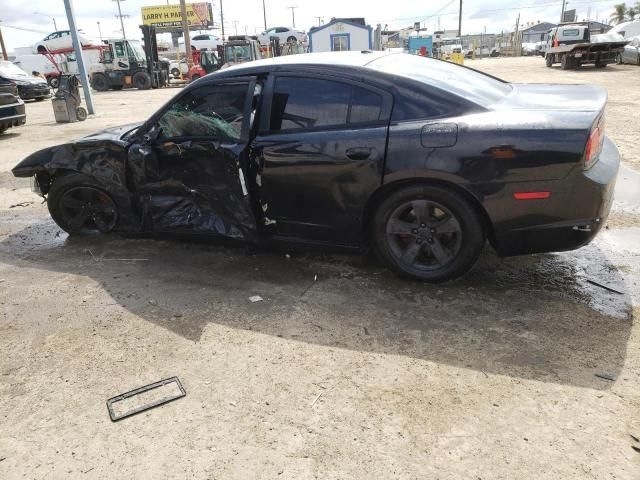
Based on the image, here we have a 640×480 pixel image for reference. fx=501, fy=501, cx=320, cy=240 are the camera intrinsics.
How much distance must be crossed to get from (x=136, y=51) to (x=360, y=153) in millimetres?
28141

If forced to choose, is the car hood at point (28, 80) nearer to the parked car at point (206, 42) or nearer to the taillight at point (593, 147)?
the taillight at point (593, 147)

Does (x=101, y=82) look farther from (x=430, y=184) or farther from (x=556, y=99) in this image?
(x=556, y=99)

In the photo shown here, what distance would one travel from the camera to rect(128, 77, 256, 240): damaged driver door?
12.5 ft

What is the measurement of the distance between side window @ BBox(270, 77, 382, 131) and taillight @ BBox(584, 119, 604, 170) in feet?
4.25

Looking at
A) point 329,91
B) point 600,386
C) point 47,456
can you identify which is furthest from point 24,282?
point 600,386

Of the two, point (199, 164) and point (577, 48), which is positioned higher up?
point (577, 48)

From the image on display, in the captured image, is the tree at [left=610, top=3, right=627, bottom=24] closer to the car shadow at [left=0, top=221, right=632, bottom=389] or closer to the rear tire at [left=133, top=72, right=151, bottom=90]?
the rear tire at [left=133, top=72, right=151, bottom=90]

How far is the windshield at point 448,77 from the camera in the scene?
3.43m

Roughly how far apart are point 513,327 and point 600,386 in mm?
627

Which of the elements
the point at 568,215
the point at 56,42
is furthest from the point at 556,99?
the point at 56,42

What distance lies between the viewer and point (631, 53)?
74.6 feet

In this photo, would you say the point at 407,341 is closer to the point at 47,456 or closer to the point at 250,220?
the point at 250,220

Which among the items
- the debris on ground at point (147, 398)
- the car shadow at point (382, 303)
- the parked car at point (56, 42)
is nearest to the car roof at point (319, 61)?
the car shadow at point (382, 303)

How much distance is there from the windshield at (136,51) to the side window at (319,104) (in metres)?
27.0
